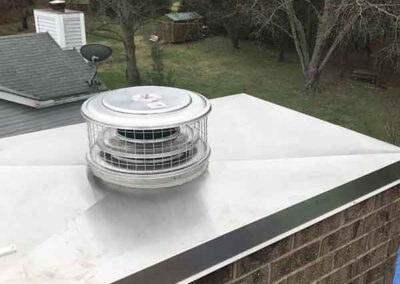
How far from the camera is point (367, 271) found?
2.41 meters

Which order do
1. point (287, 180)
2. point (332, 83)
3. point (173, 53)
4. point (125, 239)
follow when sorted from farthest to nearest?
point (173, 53) < point (332, 83) < point (287, 180) < point (125, 239)

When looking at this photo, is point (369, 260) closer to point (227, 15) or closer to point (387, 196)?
point (387, 196)

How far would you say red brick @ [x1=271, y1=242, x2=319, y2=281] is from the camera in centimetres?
192

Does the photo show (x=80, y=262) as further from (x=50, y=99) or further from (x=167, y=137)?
(x=50, y=99)

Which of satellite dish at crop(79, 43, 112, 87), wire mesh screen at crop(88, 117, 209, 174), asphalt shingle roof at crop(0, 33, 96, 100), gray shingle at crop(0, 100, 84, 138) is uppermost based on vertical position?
wire mesh screen at crop(88, 117, 209, 174)

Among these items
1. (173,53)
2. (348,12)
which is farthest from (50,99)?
(173,53)

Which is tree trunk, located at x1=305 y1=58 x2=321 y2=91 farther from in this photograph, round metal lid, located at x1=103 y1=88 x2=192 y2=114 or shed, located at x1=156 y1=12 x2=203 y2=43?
round metal lid, located at x1=103 y1=88 x2=192 y2=114

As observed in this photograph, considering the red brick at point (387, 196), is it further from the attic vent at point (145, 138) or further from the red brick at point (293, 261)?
the attic vent at point (145, 138)

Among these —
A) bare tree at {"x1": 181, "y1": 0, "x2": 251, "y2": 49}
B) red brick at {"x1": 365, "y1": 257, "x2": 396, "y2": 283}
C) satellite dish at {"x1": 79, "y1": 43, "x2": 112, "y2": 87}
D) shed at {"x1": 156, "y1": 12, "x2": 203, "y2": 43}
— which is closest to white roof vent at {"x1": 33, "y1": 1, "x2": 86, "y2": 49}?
satellite dish at {"x1": 79, "y1": 43, "x2": 112, "y2": 87}

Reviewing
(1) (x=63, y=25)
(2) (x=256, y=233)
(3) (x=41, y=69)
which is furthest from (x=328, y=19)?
(2) (x=256, y=233)

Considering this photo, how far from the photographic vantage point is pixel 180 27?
21.2 metres

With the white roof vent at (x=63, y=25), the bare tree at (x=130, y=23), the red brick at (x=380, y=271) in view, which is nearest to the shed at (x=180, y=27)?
the bare tree at (x=130, y=23)

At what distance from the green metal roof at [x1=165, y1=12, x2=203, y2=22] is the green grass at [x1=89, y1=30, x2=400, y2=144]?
1.18 meters

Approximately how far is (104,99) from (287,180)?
0.89 meters
